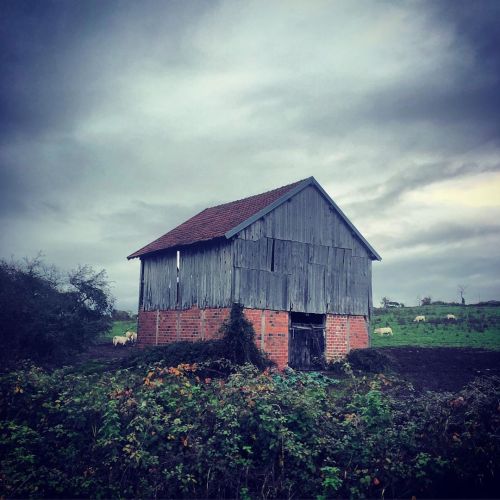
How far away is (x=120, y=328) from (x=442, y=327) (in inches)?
1001

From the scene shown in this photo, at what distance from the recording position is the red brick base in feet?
67.1

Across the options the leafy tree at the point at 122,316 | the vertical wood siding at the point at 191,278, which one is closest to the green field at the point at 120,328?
the leafy tree at the point at 122,316

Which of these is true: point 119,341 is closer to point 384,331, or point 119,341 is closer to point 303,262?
point 303,262

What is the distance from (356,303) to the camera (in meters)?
23.9

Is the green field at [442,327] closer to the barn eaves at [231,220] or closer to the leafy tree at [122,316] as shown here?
the barn eaves at [231,220]

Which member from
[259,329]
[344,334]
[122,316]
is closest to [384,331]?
[344,334]

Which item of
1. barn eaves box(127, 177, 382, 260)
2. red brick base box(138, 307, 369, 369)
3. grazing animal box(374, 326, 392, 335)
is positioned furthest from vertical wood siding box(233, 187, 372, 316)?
grazing animal box(374, 326, 392, 335)

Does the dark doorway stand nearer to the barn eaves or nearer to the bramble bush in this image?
the barn eaves

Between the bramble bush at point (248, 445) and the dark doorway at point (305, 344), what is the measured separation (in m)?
11.6

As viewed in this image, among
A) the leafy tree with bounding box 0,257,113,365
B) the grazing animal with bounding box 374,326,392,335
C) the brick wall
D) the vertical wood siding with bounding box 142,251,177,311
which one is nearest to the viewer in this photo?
the leafy tree with bounding box 0,257,113,365

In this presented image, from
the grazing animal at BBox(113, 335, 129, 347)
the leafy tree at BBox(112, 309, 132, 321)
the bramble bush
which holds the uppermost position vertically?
the leafy tree at BBox(112, 309, 132, 321)

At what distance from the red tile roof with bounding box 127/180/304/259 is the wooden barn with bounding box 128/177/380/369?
4.3 inches

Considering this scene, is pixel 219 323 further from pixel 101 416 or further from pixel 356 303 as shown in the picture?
pixel 101 416

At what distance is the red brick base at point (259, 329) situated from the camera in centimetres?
2044
